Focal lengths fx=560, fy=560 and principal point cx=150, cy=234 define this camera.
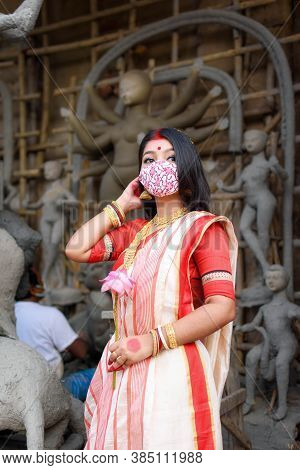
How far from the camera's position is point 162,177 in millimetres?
1533

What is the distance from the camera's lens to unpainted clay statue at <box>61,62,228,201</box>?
401 centimetres

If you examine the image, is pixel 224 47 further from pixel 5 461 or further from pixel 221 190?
pixel 5 461

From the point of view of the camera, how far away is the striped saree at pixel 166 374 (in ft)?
4.63

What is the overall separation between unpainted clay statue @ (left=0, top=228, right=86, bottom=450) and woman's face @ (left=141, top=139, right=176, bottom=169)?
0.88 m

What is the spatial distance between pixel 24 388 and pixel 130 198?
789mm

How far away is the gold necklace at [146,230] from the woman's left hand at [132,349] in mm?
228

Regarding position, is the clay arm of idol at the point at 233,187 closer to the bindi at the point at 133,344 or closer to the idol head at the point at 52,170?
the idol head at the point at 52,170

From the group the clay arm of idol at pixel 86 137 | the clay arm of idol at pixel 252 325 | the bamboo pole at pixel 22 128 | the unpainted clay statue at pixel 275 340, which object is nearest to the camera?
the unpainted clay statue at pixel 275 340

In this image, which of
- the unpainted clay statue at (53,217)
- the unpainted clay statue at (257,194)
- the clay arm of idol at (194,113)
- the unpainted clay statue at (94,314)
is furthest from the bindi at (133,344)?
the unpainted clay statue at (53,217)

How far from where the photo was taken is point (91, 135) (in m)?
4.39

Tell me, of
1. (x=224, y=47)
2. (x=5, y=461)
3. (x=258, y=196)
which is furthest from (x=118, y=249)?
(x=224, y=47)

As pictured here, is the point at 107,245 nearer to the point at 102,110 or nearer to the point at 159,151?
the point at 159,151

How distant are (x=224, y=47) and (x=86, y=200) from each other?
1727 millimetres

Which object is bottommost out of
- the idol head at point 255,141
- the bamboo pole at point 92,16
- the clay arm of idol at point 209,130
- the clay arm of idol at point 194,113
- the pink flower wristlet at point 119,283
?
the pink flower wristlet at point 119,283
